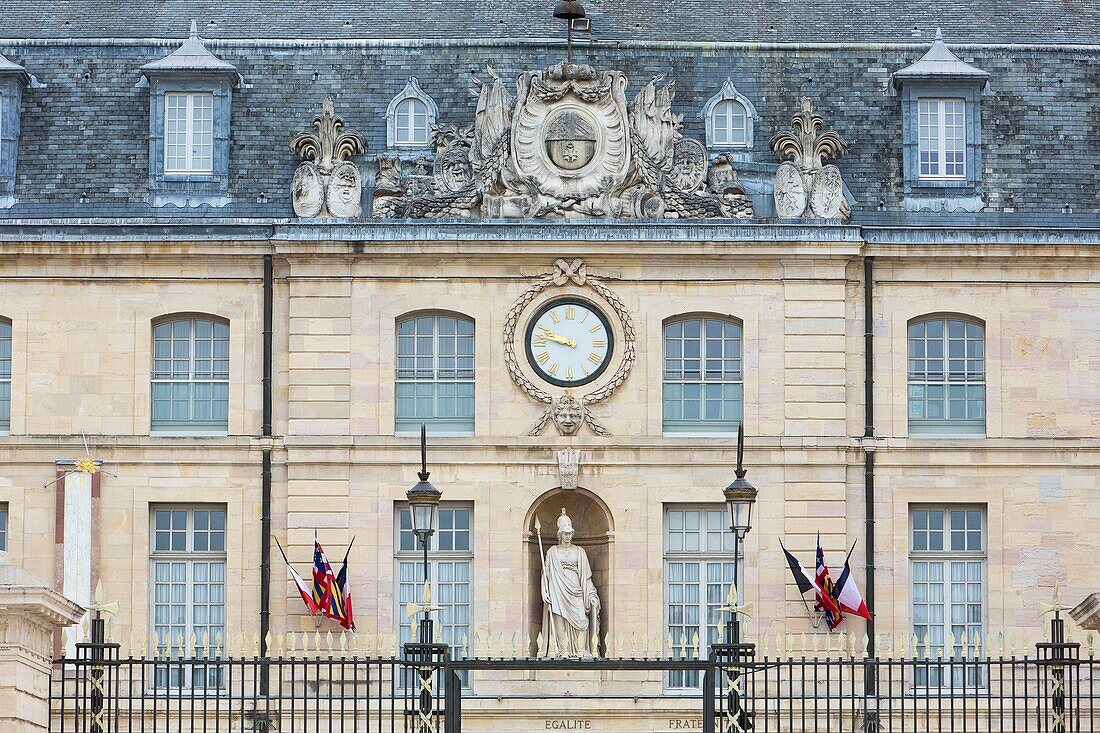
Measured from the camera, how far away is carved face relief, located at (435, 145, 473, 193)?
42688mm

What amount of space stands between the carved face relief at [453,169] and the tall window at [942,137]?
310 inches

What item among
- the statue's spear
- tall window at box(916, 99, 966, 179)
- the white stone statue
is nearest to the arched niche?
the statue's spear

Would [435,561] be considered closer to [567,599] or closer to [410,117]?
[567,599]

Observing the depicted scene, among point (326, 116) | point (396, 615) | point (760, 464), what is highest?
point (326, 116)

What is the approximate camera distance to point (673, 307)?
42438 mm

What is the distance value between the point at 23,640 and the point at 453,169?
680 inches

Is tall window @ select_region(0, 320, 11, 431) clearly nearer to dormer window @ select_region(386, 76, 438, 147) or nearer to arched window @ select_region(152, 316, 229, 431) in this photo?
arched window @ select_region(152, 316, 229, 431)

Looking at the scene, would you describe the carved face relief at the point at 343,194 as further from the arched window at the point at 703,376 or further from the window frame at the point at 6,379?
the window frame at the point at 6,379

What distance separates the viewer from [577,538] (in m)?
42.6

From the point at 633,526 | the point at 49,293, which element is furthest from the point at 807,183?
the point at 49,293

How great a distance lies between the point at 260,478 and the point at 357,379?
7.57ft

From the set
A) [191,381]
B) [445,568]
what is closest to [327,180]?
[191,381]

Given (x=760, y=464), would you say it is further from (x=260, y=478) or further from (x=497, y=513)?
(x=260, y=478)

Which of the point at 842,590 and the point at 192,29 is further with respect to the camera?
the point at 192,29
